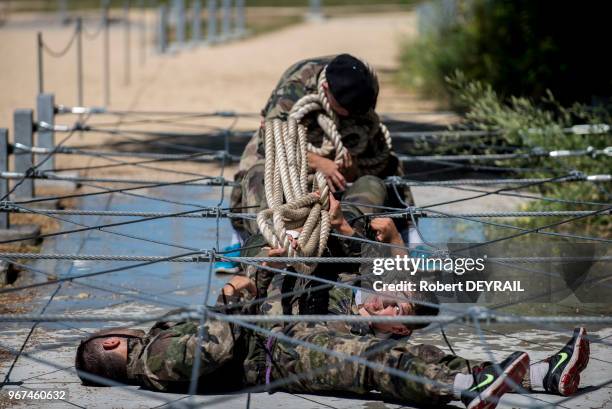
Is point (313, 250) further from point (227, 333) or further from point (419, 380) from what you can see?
point (419, 380)

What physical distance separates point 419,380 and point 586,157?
13.8ft

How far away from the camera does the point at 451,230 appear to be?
7.10 m

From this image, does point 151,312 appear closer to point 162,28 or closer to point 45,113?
point 45,113

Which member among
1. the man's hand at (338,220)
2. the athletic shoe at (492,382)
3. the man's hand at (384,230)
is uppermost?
the man's hand at (338,220)

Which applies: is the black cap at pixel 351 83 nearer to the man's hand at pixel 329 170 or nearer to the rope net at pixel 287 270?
the rope net at pixel 287 270

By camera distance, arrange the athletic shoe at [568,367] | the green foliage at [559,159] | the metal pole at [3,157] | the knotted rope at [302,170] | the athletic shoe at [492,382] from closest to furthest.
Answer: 1. the athletic shoe at [492,382]
2. the athletic shoe at [568,367]
3. the knotted rope at [302,170]
4. the metal pole at [3,157]
5. the green foliage at [559,159]

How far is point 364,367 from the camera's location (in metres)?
4.15

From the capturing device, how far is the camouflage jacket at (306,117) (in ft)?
20.3

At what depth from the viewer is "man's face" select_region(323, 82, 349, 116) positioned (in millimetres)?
5938

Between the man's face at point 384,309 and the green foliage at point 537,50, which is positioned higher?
the green foliage at point 537,50

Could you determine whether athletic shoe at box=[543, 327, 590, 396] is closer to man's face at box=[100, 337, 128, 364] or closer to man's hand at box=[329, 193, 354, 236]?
man's hand at box=[329, 193, 354, 236]

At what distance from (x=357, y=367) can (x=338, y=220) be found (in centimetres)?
118

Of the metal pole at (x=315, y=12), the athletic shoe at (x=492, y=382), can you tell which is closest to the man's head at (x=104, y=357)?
the athletic shoe at (x=492, y=382)

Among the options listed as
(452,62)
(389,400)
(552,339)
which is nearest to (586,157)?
(552,339)
